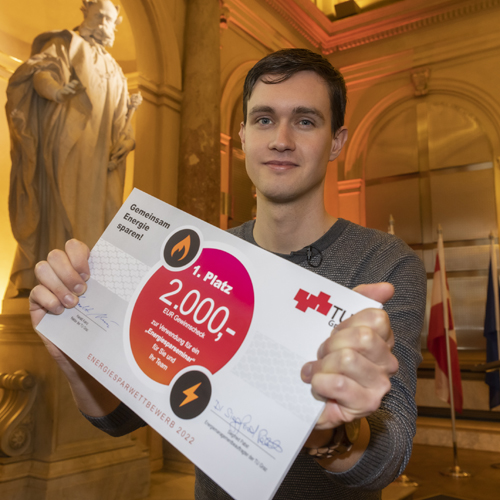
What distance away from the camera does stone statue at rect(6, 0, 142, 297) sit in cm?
345

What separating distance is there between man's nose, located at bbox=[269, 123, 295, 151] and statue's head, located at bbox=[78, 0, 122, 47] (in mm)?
2972

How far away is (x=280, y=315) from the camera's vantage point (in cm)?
79

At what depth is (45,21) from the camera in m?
4.50

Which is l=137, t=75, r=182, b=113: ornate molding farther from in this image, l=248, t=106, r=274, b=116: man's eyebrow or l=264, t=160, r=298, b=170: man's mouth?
l=264, t=160, r=298, b=170: man's mouth

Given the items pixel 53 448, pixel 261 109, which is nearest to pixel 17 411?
pixel 53 448

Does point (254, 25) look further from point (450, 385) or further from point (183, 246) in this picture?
point (183, 246)

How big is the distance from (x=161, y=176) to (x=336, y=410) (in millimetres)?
4540

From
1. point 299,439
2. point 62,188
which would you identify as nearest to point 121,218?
point 299,439

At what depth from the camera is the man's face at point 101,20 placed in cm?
360

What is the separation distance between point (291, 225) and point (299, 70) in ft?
1.39

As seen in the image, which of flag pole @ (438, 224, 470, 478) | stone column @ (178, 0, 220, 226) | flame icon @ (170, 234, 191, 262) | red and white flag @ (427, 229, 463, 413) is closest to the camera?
flame icon @ (170, 234, 191, 262)

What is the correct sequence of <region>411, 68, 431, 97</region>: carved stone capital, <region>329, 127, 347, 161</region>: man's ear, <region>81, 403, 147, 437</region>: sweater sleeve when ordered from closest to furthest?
<region>81, 403, 147, 437</region>: sweater sleeve < <region>329, 127, 347, 161</region>: man's ear < <region>411, 68, 431, 97</region>: carved stone capital

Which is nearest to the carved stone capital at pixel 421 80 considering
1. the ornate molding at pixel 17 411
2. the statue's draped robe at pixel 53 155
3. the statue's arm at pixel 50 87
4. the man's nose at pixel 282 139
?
the statue's draped robe at pixel 53 155

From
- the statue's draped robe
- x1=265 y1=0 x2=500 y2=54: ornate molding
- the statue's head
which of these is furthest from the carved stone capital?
the statue's draped robe
